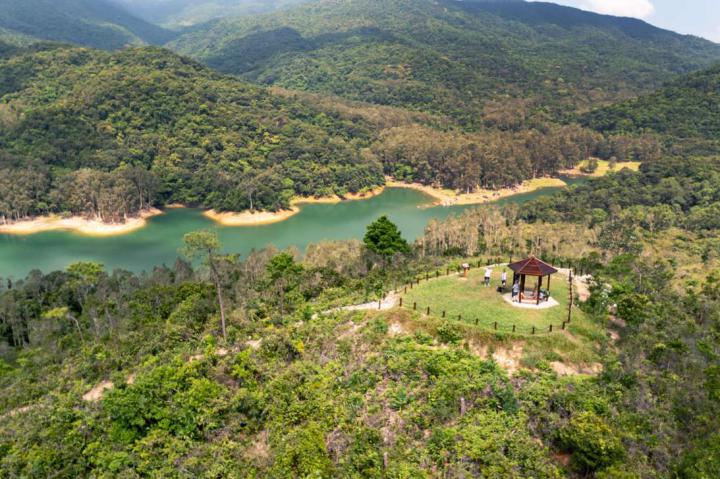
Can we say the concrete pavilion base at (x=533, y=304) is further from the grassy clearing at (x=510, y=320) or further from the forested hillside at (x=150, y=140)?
the forested hillside at (x=150, y=140)

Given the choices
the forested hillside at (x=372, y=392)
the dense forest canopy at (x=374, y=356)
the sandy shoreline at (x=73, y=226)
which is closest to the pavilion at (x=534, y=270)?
the dense forest canopy at (x=374, y=356)

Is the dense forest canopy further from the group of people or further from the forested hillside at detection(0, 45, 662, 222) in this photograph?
the forested hillside at detection(0, 45, 662, 222)

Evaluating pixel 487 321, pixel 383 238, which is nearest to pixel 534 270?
pixel 487 321

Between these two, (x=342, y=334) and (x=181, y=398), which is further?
(x=342, y=334)

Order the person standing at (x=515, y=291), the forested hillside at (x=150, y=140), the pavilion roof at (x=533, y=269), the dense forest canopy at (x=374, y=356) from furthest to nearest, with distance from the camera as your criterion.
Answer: the forested hillside at (x=150, y=140) < the person standing at (x=515, y=291) < the pavilion roof at (x=533, y=269) < the dense forest canopy at (x=374, y=356)

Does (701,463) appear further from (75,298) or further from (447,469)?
(75,298)

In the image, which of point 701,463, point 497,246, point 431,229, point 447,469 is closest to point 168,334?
point 447,469

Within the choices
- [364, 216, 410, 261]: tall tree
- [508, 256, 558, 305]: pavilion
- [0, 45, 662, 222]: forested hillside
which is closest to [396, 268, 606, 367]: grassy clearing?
[508, 256, 558, 305]: pavilion
